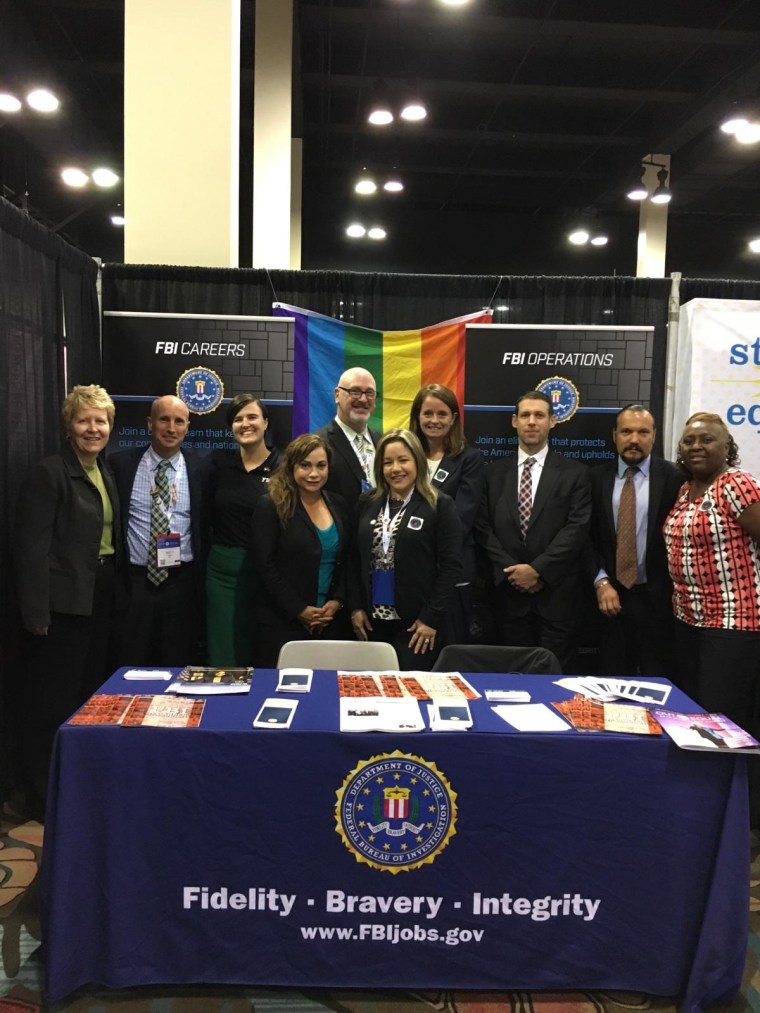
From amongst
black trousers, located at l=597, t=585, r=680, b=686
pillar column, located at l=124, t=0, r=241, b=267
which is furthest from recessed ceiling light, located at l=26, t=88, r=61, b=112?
black trousers, located at l=597, t=585, r=680, b=686

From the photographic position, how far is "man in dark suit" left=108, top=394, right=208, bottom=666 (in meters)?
3.03

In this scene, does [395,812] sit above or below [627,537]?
below

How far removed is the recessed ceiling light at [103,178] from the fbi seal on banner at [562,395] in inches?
247

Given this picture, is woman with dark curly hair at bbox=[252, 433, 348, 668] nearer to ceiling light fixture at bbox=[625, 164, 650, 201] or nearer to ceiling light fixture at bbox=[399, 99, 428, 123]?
ceiling light fixture at bbox=[399, 99, 428, 123]

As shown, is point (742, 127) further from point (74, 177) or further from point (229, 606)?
point (74, 177)

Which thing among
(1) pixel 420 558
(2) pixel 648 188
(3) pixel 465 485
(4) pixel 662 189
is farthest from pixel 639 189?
(1) pixel 420 558

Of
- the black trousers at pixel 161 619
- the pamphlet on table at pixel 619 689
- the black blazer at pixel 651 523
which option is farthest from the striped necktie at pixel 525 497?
the black trousers at pixel 161 619

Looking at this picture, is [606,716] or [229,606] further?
[229,606]

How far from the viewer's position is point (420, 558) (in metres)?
2.80

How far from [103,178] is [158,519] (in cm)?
646

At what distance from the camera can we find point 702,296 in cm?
398

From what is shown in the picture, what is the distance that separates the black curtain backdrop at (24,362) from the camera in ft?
9.09

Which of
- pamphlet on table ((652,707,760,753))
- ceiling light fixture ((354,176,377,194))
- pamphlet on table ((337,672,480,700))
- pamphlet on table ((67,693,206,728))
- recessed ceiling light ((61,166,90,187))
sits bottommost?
pamphlet on table ((652,707,760,753))

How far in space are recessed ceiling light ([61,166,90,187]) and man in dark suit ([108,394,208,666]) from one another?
6.02 meters
